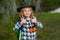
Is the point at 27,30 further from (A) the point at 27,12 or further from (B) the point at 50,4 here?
(B) the point at 50,4

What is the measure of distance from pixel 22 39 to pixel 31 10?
624 mm

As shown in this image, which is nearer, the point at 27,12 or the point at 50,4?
the point at 27,12

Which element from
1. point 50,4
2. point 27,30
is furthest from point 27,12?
point 50,4

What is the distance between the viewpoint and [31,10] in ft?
19.5

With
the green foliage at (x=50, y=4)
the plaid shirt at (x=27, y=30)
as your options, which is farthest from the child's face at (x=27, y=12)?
the green foliage at (x=50, y=4)

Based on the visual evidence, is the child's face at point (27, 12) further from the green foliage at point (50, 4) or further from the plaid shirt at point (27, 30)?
the green foliage at point (50, 4)

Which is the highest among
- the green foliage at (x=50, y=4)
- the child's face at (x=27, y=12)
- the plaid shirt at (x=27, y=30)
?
the child's face at (x=27, y=12)

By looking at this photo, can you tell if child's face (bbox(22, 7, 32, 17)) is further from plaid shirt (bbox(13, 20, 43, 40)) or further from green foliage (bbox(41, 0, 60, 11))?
green foliage (bbox(41, 0, 60, 11))

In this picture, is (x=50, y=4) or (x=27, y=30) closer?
(x=27, y=30)

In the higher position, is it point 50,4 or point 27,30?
point 27,30

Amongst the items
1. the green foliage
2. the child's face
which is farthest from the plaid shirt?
the green foliage

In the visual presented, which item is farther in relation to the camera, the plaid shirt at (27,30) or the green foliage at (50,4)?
the green foliage at (50,4)

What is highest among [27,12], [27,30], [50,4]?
[27,12]

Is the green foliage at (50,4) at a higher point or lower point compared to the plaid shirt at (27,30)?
lower
